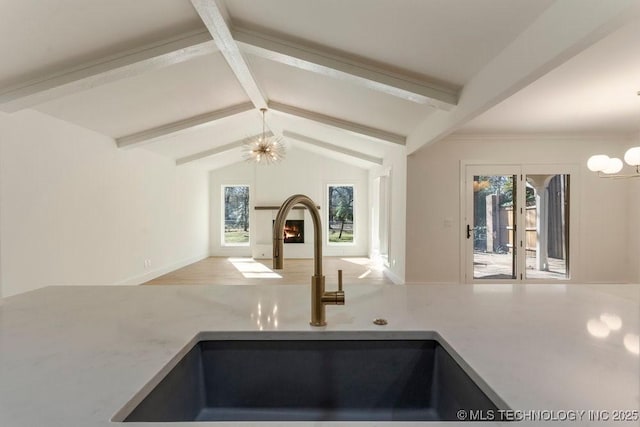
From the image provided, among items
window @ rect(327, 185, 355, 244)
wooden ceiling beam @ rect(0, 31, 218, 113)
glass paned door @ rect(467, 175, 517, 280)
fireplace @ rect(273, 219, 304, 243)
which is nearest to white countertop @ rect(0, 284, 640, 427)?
wooden ceiling beam @ rect(0, 31, 218, 113)

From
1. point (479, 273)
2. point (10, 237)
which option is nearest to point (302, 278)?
point (479, 273)

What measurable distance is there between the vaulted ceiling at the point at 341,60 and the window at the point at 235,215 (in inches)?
176

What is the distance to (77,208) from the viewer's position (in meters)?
4.38

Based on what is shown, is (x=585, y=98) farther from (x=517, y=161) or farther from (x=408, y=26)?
(x=408, y=26)

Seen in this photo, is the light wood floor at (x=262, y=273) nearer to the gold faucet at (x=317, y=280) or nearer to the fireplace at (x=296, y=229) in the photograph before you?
the fireplace at (x=296, y=229)

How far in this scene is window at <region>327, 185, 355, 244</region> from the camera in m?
9.18

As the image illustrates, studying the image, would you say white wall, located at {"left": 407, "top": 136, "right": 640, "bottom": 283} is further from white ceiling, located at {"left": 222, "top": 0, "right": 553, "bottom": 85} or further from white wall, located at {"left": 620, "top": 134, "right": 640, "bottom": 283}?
white ceiling, located at {"left": 222, "top": 0, "right": 553, "bottom": 85}

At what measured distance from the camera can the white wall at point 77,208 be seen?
11.3ft

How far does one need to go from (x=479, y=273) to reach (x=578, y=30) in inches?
164

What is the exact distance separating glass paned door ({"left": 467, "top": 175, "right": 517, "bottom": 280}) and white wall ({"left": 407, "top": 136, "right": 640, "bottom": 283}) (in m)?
0.27

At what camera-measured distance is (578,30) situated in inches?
72.2

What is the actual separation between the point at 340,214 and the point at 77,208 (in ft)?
20.1

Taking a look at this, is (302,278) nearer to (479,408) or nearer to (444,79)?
(444,79)

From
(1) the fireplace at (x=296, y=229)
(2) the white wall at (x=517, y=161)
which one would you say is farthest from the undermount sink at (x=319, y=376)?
(1) the fireplace at (x=296, y=229)
